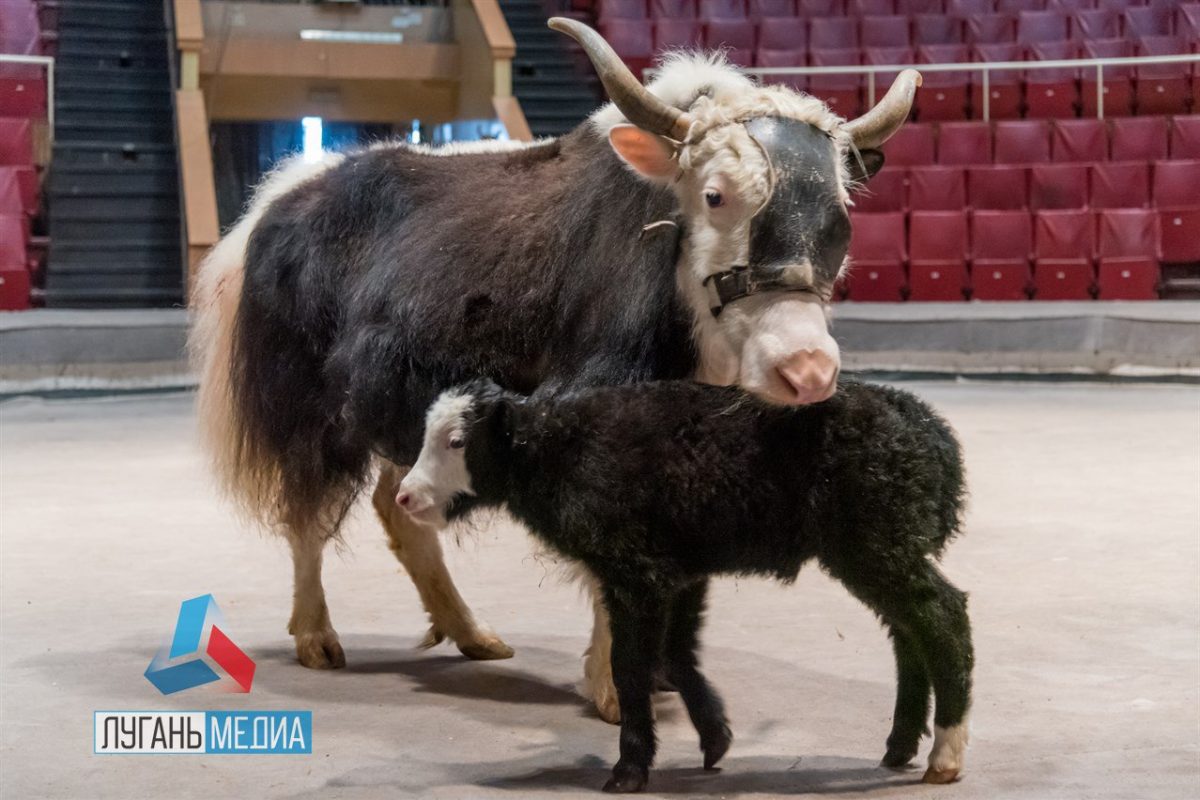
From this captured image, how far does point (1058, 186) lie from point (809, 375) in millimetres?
9993

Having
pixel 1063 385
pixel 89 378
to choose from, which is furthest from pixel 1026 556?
pixel 89 378

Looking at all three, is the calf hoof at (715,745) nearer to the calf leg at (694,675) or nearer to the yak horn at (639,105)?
the calf leg at (694,675)

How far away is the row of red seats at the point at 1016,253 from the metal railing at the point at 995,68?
3.93 feet

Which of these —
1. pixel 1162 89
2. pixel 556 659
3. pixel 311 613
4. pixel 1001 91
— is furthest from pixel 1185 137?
pixel 311 613

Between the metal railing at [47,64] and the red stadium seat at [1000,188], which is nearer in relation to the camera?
the red stadium seat at [1000,188]

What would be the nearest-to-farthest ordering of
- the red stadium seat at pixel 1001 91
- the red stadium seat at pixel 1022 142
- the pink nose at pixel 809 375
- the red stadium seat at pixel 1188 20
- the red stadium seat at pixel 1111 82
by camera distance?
the pink nose at pixel 809 375, the red stadium seat at pixel 1022 142, the red stadium seat at pixel 1111 82, the red stadium seat at pixel 1001 91, the red stadium seat at pixel 1188 20

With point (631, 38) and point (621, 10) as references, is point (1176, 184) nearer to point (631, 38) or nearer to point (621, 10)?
point (631, 38)

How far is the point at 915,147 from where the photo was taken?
12.7m

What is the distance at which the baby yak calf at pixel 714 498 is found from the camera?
3027 millimetres

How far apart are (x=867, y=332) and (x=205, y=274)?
683 centimetres

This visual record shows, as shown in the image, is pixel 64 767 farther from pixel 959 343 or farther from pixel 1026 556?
pixel 959 343

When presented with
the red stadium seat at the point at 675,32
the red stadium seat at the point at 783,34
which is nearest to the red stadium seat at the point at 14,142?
the red stadium seat at the point at 675,32

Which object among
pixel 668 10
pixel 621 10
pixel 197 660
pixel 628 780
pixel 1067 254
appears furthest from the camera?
pixel 668 10

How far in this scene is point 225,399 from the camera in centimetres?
450
